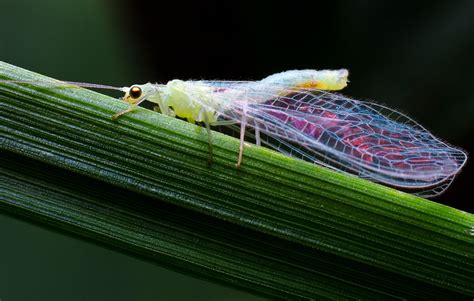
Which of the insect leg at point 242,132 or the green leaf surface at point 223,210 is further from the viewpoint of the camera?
the insect leg at point 242,132

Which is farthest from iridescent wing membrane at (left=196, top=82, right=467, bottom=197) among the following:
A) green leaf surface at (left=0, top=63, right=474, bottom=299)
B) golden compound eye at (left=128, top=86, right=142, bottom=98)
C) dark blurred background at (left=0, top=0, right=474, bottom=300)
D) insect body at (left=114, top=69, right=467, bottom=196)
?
dark blurred background at (left=0, top=0, right=474, bottom=300)

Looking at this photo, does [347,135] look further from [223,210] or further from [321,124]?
[223,210]

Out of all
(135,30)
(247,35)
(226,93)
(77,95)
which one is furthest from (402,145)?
(135,30)

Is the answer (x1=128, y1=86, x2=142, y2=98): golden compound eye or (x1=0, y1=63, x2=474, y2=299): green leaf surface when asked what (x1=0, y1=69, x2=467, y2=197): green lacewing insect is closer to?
(x1=128, y1=86, x2=142, y2=98): golden compound eye

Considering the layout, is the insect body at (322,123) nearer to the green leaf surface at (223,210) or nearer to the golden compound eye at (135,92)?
the golden compound eye at (135,92)

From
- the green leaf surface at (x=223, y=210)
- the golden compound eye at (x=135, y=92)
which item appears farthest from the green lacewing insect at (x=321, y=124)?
the green leaf surface at (x=223, y=210)

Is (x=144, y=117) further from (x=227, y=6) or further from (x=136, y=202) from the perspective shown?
(x=227, y=6)

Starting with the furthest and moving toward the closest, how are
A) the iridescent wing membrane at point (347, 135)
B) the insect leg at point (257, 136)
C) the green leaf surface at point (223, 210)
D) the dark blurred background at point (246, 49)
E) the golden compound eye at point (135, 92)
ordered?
the dark blurred background at point (246, 49) < the golden compound eye at point (135, 92) < the insect leg at point (257, 136) < the iridescent wing membrane at point (347, 135) < the green leaf surface at point (223, 210)
